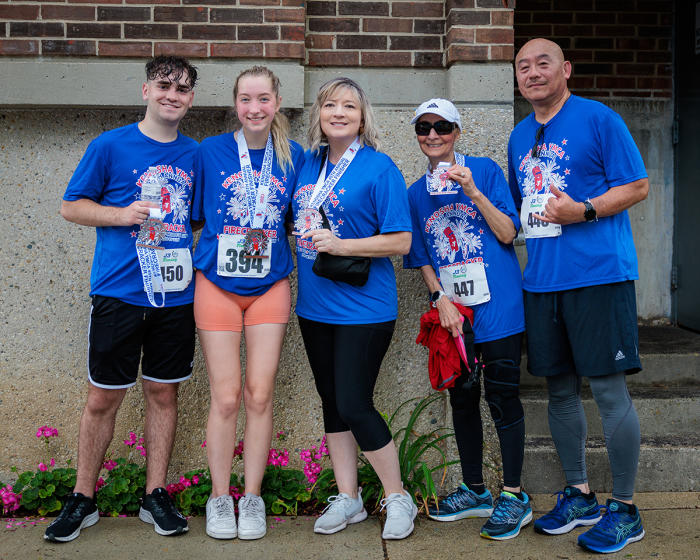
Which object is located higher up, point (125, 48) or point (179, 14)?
point (179, 14)

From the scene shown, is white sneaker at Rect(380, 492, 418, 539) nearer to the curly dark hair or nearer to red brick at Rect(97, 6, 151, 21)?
the curly dark hair

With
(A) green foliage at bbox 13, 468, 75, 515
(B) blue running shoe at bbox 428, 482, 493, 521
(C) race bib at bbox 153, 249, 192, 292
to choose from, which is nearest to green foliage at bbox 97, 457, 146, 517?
(A) green foliage at bbox 13, 468, 75, 515

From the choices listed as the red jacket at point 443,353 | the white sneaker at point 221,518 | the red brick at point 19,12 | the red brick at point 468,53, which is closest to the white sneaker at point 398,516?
the red jacket at point 443,353

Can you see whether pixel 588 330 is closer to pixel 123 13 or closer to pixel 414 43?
pixel 414 43

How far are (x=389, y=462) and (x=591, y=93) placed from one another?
138 inches

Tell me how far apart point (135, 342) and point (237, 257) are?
66 centimetres

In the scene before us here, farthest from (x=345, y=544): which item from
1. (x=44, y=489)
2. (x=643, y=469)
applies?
(x=643, y=469)

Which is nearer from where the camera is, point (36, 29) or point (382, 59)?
point (36, 29)

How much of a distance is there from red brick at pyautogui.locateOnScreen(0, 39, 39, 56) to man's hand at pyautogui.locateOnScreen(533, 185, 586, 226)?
2.85m

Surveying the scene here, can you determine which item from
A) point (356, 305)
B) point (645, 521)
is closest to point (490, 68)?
point (356, 305)

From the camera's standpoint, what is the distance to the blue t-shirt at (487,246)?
Result: 11.2 ft

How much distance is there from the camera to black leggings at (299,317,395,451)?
3.32m

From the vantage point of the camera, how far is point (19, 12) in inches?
155

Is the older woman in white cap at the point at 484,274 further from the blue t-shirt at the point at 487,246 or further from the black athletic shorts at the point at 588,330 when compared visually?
the black athletic shorts at the point at 588,330
